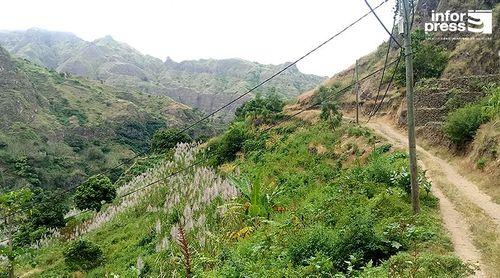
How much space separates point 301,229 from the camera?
11180 millimetres

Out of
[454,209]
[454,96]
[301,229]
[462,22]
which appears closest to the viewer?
[301,229]

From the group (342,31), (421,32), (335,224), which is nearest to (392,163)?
(335,224)

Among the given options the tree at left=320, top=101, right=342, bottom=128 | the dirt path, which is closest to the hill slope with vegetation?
the dirt path

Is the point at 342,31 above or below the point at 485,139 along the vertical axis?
above

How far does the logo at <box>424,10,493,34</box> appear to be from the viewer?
31.4 metres

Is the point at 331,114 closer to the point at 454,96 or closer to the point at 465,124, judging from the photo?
the point at 454,96

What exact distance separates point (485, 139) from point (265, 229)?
9.44 meters

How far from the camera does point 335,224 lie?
11164 millimetres

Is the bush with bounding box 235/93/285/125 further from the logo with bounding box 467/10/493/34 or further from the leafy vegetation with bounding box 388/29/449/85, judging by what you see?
the logo with bounding box 467/10/493/34

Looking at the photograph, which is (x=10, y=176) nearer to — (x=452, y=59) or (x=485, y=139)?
(x=452, y=59)

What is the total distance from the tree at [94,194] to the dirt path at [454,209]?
19255 millimetres

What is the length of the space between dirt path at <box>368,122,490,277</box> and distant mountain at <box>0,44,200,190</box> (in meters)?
61.5

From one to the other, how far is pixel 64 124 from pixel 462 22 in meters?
80.1

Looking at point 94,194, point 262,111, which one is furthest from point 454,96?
point 94,194
